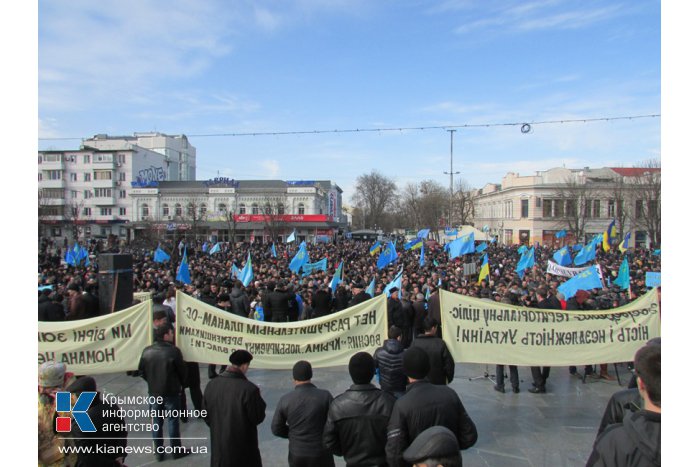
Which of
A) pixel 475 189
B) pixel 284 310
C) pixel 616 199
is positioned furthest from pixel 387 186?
pixel 284 310

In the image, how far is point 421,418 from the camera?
3262mm

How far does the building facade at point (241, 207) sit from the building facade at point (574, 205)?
79.9 feet

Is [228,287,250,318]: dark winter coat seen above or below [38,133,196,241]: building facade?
below

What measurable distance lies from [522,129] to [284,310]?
1160cm

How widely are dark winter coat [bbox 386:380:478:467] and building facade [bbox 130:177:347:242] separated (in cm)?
5415

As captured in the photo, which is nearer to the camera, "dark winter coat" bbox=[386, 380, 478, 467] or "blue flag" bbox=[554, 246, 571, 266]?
"dark winter coat" bbox=[386, 380, 478, 467]

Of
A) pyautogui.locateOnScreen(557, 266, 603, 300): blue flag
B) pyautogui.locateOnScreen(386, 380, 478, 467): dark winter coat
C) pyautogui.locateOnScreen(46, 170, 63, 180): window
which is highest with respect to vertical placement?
pyautogui.locateOnScreen(46, 170, 63, 180): window

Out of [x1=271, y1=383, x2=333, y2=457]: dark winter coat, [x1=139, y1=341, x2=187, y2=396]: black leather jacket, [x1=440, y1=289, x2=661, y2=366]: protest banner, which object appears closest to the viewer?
[x1=271, y1=383, x2=333, y2=457]: dark winter coat

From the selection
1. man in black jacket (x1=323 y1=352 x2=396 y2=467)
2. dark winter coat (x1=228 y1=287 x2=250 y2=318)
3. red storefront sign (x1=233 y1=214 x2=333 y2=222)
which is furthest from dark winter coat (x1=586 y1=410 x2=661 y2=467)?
red storefront sign (x1=233 y1=214 x2=333 y2=222)

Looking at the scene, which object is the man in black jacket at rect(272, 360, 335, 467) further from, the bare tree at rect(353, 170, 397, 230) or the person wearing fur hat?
the bare tree at rect(353, 170, 397, 230)

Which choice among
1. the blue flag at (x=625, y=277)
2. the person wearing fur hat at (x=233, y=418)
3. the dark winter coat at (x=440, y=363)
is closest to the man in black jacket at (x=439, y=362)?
the dark winter coat at (x=440, y=363)

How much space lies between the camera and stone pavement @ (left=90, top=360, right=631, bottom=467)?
16.9 feet

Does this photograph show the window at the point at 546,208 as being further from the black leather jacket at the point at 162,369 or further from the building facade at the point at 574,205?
the black leather jacket at the point at 162,369
